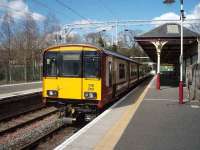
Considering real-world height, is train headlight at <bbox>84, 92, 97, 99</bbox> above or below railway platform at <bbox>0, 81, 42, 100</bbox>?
above

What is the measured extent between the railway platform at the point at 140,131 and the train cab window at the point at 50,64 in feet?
8.74

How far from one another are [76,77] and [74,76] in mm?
95

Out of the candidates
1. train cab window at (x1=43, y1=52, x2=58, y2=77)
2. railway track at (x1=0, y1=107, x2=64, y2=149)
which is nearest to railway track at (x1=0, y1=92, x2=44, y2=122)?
railway track at (x1=0, y1=107, x2=64, y2=149)

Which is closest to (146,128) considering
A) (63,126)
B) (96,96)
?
(96,96)

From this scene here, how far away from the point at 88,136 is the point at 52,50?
549 cm

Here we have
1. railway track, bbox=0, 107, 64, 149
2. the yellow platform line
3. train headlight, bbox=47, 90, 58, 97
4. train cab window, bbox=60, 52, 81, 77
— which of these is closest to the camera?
the yellow platform line

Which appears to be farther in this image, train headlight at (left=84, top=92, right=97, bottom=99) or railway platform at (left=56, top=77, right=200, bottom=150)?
train headlight at (left=84, top=92, right=97, bottom=99)

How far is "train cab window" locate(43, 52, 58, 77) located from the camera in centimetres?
1336

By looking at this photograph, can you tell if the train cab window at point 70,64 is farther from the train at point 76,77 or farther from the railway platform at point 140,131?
the railway platform at point 140,131

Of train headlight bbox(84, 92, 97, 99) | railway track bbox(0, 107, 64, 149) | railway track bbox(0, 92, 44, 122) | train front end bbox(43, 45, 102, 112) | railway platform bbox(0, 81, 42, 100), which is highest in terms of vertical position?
train front end bbox(43, 45, 102, 112)

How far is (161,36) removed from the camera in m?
24.3

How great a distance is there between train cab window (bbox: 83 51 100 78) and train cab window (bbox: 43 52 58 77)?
1213mm

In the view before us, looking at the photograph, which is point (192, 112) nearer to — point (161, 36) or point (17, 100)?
point (17, 100)

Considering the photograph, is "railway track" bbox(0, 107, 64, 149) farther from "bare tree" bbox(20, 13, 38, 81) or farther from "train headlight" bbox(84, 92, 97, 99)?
"bare tree" bbox(20, 13, 38, 81)
